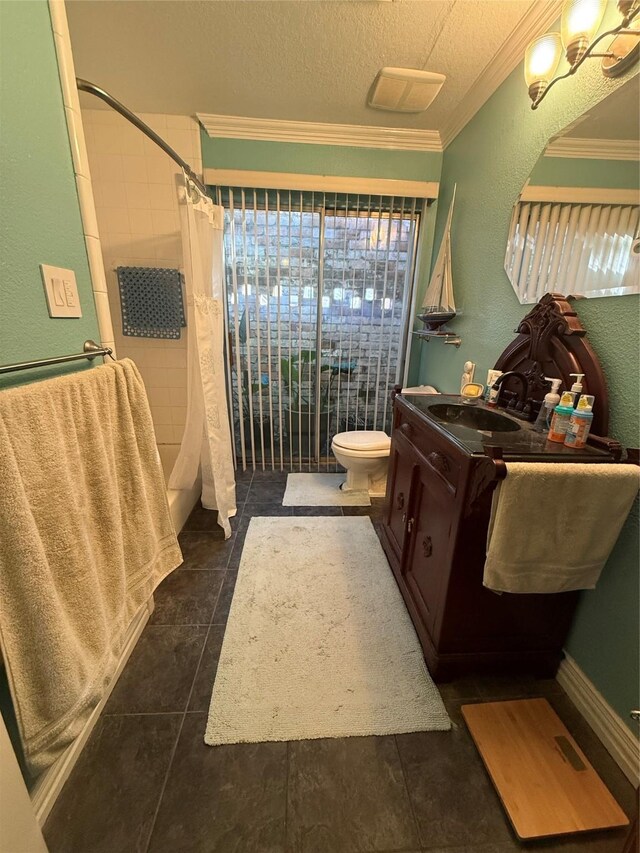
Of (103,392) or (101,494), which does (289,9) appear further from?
(101,494)

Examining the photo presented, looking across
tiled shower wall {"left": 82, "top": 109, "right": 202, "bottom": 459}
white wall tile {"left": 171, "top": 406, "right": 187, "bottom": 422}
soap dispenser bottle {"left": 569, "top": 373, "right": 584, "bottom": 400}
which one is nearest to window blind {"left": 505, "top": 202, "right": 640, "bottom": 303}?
soap dispenser bottle {"left": 569, "top": 373, "right": 584, "bottom": 400}

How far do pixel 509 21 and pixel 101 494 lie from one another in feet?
8.00

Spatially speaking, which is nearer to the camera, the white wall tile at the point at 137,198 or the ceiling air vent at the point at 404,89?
the ceiling air vent at the point at 404,89

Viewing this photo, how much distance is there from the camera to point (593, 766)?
983mm

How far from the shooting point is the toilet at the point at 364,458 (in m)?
2.22

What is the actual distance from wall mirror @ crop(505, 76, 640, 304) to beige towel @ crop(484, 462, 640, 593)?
59 centimetres

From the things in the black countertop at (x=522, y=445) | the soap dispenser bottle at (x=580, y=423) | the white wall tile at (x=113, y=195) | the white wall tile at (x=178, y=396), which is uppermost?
the white wall tile at (x=113, y=195)

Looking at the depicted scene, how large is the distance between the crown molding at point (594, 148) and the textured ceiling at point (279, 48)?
654 millimetres

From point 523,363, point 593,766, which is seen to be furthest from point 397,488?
point 593,766

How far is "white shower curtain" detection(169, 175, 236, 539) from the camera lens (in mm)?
1707

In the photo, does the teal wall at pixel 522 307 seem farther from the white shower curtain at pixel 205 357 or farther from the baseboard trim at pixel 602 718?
the white shower curtain at pixel 205 357

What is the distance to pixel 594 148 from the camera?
3.59 feet

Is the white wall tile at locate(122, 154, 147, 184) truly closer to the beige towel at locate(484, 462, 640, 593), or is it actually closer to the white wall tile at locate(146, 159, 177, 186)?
the white wall tile at locate(146, 159, 177, 186)

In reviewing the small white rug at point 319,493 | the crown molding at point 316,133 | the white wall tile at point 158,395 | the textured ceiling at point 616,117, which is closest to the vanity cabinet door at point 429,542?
the small white rug at point 319,493
